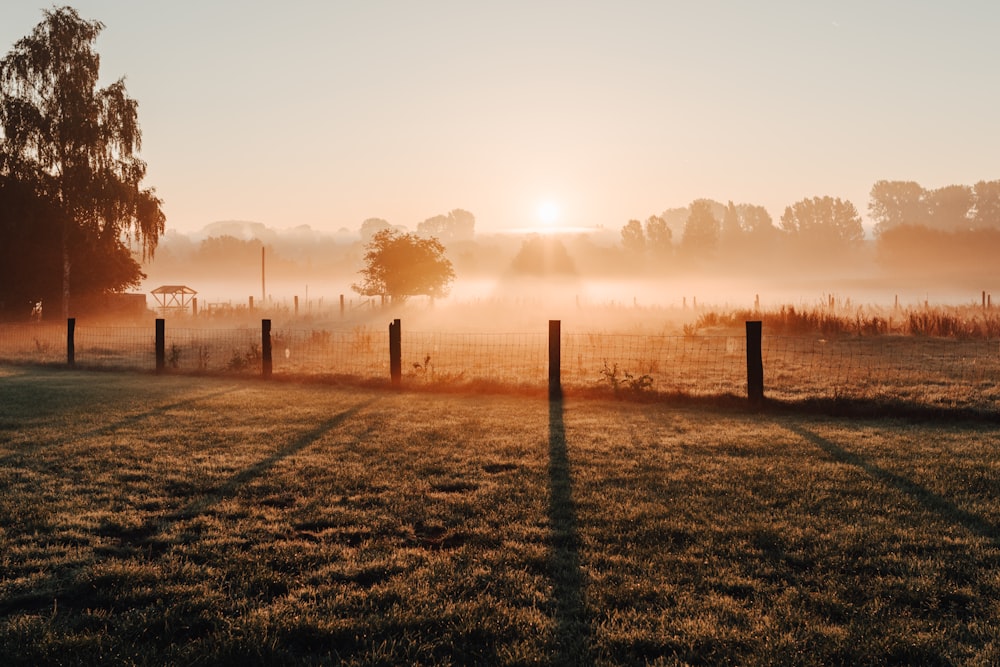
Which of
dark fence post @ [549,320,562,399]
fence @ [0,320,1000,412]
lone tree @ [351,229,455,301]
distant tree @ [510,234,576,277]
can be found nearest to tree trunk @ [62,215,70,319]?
fence @ [0,320,1000,412]

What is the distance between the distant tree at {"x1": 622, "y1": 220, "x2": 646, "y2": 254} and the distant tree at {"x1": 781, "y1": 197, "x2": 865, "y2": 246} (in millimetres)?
28665

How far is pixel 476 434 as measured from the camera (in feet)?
30.7

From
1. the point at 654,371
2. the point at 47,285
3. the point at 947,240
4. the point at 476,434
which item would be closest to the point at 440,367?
the point at 654,371

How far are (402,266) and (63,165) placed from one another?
18.5 m

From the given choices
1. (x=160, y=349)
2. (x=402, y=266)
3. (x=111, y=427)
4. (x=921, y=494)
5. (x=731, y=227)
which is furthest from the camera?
(x=731, y=227)

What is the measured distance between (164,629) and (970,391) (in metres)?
13.0

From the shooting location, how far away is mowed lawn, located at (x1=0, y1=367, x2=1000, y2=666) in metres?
3.76

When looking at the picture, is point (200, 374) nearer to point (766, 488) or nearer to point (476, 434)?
point (476, 434)

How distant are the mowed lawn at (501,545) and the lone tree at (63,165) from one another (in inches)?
1149

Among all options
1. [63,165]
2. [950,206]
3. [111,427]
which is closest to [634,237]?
[950,206]

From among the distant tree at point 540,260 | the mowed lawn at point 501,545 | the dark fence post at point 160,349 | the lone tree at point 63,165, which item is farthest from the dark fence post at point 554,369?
the distant tree at point 540,260

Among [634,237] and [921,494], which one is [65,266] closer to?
[921,494]

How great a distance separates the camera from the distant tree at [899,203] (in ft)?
401

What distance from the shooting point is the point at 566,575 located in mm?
4602
